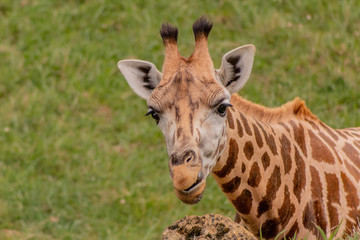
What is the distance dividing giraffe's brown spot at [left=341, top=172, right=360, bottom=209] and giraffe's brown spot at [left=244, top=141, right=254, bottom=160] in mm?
1002

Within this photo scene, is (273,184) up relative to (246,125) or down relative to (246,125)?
down

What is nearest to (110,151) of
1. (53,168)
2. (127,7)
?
(53,168)

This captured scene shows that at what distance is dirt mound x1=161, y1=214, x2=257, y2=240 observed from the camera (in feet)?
14.7

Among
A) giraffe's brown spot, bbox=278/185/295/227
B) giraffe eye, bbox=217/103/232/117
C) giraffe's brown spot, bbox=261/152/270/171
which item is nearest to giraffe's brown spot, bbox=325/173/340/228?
giraffe's brown spot, bbox=278/185/295/227

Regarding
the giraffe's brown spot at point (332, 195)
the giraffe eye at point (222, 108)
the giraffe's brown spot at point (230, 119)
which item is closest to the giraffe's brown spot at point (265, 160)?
the giraffe's brown spot at point (230, 119)

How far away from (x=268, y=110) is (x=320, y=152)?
0.67 metres

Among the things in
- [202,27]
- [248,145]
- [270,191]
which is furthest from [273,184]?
[202,27]

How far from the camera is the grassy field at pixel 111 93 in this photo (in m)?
9.54

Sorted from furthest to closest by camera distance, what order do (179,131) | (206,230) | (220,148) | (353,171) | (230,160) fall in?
(353,171), (230,160), (220,148), (179,131), (206,230)

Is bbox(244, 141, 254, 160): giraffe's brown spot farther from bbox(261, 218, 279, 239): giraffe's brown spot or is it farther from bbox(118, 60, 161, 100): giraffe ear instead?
bbox(118, 60, 161, 100): giraffe ear

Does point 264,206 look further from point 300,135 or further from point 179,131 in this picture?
point 179,131

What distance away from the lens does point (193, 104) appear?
17.6ft

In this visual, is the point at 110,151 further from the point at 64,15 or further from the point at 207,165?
the point at 207,165

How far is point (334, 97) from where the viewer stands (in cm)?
1024
